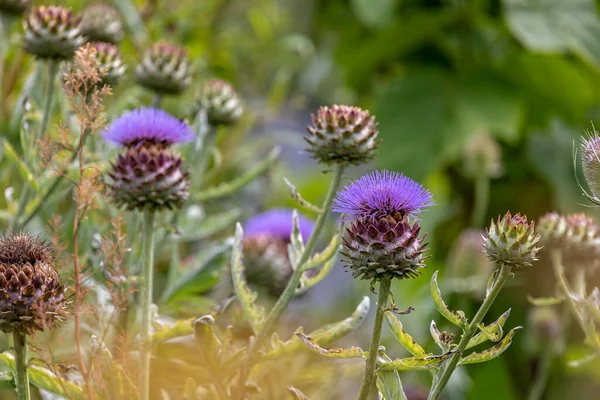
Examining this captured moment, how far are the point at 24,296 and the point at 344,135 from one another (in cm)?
35

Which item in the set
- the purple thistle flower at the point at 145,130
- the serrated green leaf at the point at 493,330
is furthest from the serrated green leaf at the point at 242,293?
the serrated green leaf at the point at 493,330

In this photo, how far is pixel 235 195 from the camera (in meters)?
1.87

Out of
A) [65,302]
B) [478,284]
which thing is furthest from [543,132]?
[65,302]

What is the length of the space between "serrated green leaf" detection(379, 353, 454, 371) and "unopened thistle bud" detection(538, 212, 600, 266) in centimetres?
38

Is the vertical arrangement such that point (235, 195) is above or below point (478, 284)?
above

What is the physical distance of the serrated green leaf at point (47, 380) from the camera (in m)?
0.63

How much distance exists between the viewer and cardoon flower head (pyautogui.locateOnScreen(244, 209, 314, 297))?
1.18m

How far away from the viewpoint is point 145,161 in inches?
31.0

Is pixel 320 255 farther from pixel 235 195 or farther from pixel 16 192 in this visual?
pixel 235 195

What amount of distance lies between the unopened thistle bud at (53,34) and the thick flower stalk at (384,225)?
47 cm

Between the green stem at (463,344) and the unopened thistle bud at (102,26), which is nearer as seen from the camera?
the green stem at (463,344)

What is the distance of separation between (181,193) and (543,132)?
140 centimetres

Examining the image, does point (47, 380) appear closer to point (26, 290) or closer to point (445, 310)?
point (26, 290)

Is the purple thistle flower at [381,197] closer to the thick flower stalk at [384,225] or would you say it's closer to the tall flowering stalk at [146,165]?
the thick flower stalk at [384,225]
